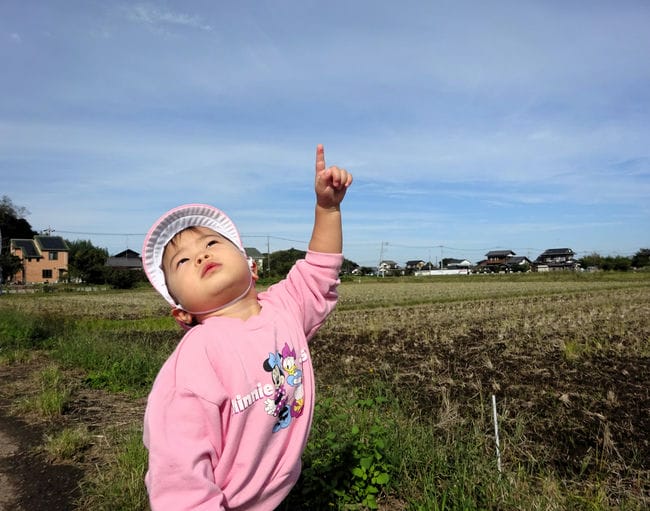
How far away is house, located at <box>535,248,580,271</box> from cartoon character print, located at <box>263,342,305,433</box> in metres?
105

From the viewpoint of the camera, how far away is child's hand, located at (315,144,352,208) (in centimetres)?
192

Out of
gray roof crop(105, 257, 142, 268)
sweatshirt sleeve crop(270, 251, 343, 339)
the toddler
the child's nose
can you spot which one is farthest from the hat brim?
gray roof crop(105, 257, 142, 268)

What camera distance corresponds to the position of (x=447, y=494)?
8.99 feet

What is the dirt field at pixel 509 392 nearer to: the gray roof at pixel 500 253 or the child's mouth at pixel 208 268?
the child's mouth at pixel 208 268

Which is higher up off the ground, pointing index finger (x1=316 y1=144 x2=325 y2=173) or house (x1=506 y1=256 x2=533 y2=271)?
house (x1=506 y1=256 x2=533 y2=271)

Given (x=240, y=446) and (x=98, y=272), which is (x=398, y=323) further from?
(x=98, y=272)

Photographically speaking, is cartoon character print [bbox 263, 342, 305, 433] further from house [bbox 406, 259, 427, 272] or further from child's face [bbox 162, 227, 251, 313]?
house [bbox 406, 259, 427, 272]

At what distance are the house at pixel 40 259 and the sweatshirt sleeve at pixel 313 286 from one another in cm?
6714

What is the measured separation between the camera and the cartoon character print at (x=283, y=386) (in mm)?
1660

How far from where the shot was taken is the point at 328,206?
2.03 meters

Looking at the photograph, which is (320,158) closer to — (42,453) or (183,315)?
(183,315)

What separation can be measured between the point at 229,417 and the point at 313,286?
69 centimetres

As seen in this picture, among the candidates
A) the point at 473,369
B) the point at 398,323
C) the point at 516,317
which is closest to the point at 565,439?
the point at 473,369

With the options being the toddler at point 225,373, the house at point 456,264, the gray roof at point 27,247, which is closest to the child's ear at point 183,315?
the toddler at point 225,373
